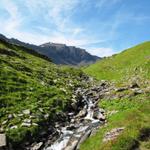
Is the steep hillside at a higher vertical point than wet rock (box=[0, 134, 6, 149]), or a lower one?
higher

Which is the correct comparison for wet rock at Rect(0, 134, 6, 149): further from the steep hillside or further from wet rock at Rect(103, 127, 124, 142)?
the steep hillside

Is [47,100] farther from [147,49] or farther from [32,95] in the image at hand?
[147,49]

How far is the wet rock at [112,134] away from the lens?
2756 cm

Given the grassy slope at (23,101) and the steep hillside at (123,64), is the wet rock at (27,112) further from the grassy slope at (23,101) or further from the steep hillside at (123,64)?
the steep hillside at (123,64)

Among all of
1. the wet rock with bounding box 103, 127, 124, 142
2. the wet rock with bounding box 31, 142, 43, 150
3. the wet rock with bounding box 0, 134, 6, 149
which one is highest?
the wet rock with bounding box 0, 134, 6, 149

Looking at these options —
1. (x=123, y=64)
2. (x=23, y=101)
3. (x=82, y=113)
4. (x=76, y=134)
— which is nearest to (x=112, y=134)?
(x=76, y=134)

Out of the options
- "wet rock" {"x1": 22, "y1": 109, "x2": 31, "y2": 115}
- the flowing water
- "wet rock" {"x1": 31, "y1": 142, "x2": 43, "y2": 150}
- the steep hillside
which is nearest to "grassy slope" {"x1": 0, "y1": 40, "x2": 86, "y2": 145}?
"wet rock" {"x1": 22, "y1": 109, "x2": 31, "y2": 115}

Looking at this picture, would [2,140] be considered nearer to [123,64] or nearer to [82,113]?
[82,113]

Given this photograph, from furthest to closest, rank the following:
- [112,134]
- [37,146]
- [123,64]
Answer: [123,64] → [112,134] → [37,146]

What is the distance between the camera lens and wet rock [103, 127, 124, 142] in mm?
27556

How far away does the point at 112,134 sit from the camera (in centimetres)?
2830

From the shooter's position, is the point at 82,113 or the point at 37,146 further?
the point at 82,113

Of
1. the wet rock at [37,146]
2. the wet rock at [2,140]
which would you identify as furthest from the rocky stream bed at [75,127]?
the wet rock at [2,140]

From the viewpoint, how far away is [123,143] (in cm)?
2636
